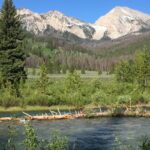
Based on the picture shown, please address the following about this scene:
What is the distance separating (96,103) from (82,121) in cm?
2998

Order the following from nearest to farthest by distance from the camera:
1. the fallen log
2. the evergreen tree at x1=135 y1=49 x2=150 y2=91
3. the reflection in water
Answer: the reflection in water < the fallen log < the evergreen tree at x1=135 y1=49 x2=150 y2=91

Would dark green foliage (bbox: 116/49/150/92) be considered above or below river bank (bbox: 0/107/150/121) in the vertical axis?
above

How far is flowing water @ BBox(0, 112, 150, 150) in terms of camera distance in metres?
49.0

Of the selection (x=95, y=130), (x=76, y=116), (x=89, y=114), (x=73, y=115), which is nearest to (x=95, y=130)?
(x=95, y=130)

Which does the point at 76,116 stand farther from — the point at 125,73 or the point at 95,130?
the point at 125,73

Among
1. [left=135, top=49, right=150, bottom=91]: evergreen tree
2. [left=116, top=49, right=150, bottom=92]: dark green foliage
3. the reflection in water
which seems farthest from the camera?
[left=116, top=49, right=150, bottom=92]: dark green foliage

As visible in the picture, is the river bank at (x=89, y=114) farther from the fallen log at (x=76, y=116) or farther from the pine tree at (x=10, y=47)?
the pine tree at (x=10, y=47)

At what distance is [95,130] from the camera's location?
2359 inches

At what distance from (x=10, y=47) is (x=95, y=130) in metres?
44.1

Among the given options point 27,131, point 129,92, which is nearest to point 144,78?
point 129,92

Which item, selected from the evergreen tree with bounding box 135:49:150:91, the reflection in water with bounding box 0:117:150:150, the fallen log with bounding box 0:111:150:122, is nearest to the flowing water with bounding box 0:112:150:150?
the reflection in water with bounding box 0:117:150:150

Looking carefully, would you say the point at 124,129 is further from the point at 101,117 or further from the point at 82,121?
the point at 101,117

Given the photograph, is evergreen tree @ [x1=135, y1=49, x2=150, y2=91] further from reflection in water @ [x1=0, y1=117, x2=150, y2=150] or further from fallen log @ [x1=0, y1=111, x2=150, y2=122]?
reflection in water @ [x1=0, y1=117, x2=150, y2=150]

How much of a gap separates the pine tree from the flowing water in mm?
28570
